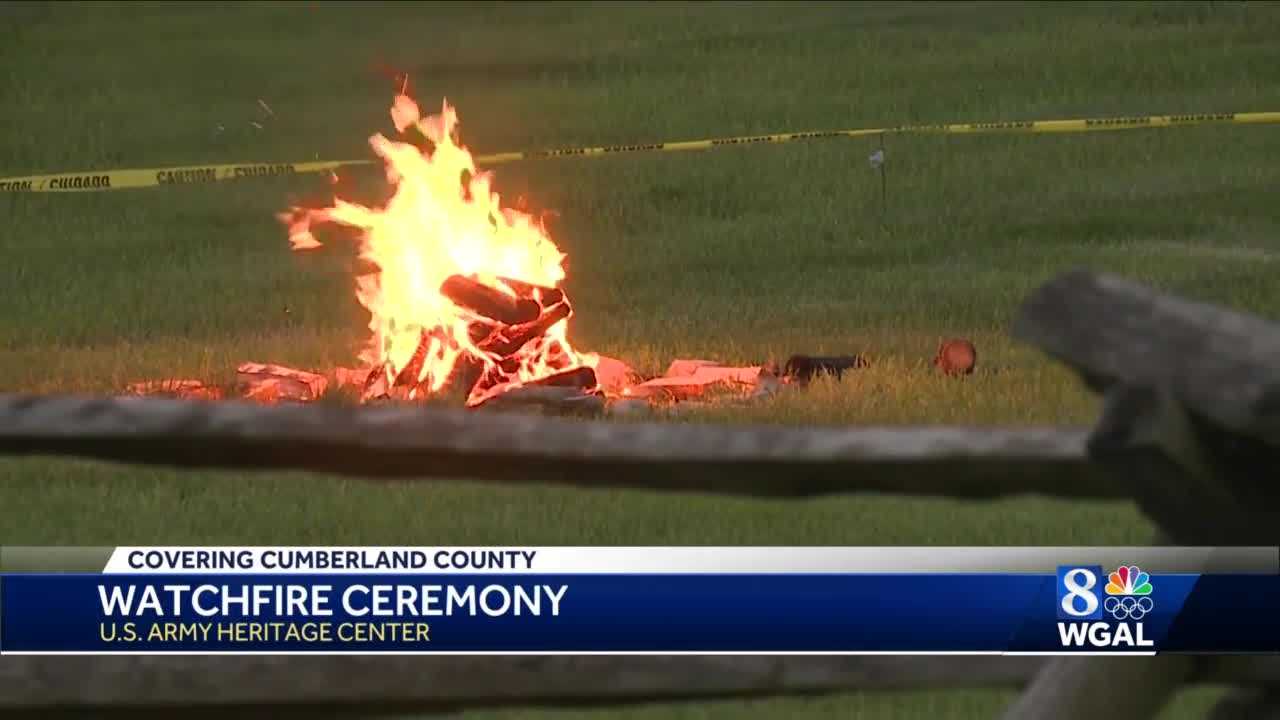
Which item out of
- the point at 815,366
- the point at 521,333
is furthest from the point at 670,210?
the point at 521,333

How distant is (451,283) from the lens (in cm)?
1151

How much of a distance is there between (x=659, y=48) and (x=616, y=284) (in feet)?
43.4

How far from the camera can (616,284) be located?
16.3 m

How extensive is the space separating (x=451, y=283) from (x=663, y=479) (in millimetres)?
5566

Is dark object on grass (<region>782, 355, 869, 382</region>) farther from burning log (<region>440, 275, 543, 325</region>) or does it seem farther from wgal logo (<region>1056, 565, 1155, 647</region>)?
wgal logo (<region>1056, 565, 1155, 647</region>)

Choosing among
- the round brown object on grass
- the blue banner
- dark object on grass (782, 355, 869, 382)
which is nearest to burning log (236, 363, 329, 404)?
dark object on grass (782, 355, 869, 382)

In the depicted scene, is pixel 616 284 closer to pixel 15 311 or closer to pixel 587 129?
pixel 15 311

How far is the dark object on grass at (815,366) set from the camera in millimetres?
11766

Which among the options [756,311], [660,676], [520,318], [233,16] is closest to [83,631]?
[660,676]

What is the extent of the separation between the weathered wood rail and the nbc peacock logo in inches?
5.5

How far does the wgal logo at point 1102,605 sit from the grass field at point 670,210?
978mm

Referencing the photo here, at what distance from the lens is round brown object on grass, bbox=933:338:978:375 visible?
38.6 ft

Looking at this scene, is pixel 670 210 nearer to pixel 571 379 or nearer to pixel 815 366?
pixel 815 366

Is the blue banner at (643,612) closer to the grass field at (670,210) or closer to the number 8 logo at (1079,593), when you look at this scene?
the number 8 logo at (1079,593)
